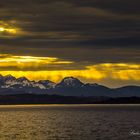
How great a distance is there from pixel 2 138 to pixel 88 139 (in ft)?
82.2

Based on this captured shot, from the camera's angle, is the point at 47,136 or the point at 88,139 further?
the point at 47,136

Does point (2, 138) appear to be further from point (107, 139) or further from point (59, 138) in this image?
point (107, 139)

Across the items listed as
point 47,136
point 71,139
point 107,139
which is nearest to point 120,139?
point 107,139

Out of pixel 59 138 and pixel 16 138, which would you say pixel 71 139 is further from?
pixel 16 138

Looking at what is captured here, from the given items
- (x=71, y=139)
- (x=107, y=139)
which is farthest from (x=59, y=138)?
(x=107, y=139)

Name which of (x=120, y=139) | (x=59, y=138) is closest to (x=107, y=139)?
(x=120, y=139)

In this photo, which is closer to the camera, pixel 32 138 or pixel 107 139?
pixel 107 139

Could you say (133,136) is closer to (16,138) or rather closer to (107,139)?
(107,139)

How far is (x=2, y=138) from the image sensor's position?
444 ft

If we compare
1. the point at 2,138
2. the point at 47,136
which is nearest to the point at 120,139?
the point at 47,136

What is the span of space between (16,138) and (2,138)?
12.8ft

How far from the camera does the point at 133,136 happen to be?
425ft

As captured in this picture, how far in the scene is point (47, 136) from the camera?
139 m

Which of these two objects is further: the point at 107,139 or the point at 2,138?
the point at 2,138
